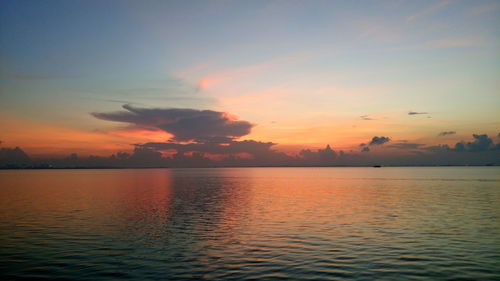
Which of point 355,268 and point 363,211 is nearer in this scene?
point 355,268

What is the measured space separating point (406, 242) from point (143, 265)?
2391cm

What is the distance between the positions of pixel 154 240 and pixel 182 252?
637cm

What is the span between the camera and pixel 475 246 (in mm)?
31750

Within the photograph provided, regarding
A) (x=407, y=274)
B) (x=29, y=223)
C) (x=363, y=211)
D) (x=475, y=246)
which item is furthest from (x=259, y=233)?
(x=29, y=223)

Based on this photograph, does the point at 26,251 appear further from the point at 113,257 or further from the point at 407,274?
the point at 407,274

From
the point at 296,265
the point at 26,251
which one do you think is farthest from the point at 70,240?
the point at 296,265

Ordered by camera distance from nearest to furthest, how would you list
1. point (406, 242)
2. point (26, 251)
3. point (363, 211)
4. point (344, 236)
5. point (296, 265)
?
point (296, 265)
point (26, 251)
point (406, 242)
point (344, 236)
point (363, 211)

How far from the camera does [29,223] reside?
45344 millimetres

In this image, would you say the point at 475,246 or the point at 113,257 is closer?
the point at 113,257

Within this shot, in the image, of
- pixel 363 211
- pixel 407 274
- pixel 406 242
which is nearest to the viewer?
pixel 407 274

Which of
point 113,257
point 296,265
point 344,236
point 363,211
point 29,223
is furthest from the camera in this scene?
point 363,211

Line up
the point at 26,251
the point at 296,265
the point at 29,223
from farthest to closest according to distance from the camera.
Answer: the point at 29,223
the point at 26,251
the point at 296,265

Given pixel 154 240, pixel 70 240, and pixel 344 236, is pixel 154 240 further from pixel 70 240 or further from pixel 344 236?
Answer: pixel 344 236

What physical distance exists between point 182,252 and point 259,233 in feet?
35.9
